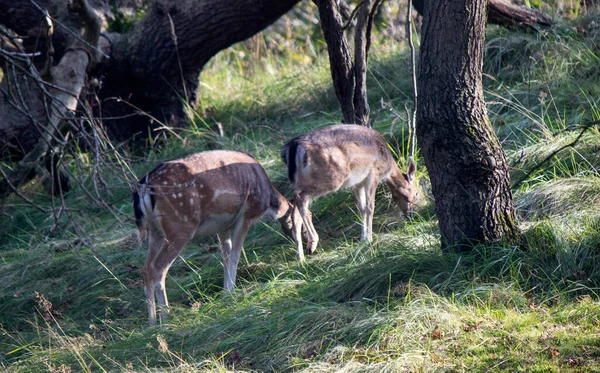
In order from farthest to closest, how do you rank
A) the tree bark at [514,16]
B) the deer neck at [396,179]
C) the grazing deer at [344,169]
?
1. the tree bark at [514,16]
2. the deer neck at [396,179]
3. the grazing deer at [344,169]

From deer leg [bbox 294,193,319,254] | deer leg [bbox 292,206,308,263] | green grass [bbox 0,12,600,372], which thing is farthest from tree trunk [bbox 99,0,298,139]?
deer leg [bbox 292,206,308,263]

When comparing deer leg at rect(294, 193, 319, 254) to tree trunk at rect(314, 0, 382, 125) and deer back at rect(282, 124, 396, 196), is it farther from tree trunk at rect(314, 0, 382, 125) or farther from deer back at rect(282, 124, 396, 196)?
tree trunk at rect(314, 0, 382, 125)

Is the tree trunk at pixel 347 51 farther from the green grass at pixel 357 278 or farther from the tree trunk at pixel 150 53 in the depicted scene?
the tree trunk at pixel 150 53

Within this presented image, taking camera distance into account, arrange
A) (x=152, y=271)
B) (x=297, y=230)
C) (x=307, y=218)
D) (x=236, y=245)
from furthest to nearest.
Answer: (x=307, y=218), (x=297, y=230), (x=236, y=245), (x=152, y=271)

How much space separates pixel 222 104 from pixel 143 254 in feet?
13.7

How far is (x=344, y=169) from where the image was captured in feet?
25.4

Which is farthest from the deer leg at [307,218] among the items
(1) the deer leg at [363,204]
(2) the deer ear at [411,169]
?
(2) the deer ear at [411,169]

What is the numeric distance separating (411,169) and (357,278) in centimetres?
272

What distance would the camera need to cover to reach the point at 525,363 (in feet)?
14.7

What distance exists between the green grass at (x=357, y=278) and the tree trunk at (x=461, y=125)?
258 millimetres

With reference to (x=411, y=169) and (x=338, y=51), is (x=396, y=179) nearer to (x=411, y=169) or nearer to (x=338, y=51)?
(x=411, y=169)

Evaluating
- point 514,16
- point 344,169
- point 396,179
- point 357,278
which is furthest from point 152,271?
point 514,16

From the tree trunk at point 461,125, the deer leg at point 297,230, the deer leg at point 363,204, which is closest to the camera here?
the tree trunk at point 461,125

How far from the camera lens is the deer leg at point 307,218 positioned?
739 centimetres
